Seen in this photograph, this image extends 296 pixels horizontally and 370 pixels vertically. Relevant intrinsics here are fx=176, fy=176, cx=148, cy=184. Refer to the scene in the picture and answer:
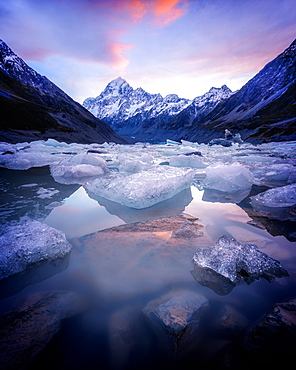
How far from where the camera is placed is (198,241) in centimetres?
231

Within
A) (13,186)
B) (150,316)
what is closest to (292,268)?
(150,316)

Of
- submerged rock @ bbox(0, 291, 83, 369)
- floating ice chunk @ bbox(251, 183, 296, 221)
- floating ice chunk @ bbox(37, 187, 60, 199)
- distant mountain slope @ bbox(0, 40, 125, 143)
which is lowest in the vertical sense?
submerged rock @ bbox(0, 291, 83, 369)

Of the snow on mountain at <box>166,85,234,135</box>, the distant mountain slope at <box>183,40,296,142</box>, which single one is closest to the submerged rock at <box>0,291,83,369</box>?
the distant mountain slope at <box>183,40,296,142</box>

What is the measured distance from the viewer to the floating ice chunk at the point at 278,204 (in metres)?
3.14

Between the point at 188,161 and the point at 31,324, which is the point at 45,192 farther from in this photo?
the point at 188,161

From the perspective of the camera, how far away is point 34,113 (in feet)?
143

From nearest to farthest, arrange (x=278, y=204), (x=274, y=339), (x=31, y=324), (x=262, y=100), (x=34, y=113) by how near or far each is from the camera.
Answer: (x=274, y=339), (x=31, y=324), (x=278, y=204), (x=34, y=113), (x=262, y=100)

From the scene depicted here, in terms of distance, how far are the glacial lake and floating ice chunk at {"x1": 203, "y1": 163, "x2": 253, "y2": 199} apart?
1789 millimetres

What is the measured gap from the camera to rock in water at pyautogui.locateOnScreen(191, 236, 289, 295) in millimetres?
→ 1648

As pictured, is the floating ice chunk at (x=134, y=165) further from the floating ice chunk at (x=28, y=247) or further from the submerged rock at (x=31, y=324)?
the submerged rock at (x=31, y=324)

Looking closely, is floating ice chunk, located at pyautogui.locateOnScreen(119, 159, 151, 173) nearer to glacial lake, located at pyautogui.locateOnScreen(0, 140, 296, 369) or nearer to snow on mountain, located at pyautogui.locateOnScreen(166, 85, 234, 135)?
glacial lake, located at pyautogui.locateOnScreen(0, 140, 296, 369)

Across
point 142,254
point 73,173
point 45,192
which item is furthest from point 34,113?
point 142,254

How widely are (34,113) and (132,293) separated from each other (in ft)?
177

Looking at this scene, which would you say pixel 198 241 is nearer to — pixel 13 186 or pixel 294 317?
pixel 294 317
